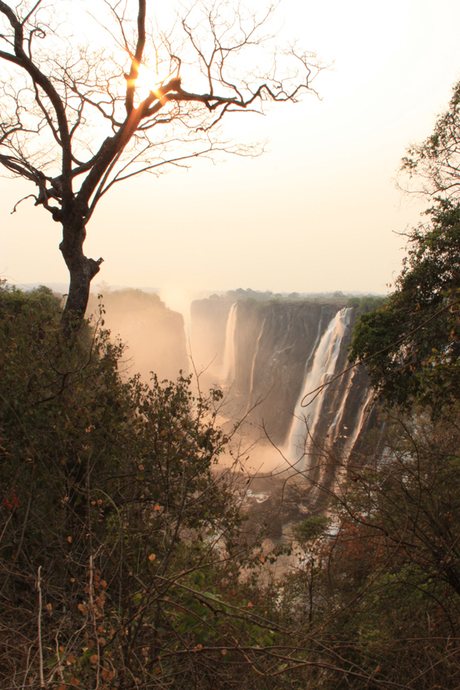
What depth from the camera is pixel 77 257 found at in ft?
20.0

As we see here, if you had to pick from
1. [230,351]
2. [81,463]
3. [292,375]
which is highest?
[81,463]

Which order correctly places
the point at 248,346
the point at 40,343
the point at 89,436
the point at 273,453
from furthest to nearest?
the point at 248,346 → the point at 273,453 → the point at 40,343 → the point at 89,436

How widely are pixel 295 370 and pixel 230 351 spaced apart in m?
21.9

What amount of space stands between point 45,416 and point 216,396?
2.16 m

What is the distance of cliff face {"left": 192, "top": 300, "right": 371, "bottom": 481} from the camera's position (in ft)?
70.8

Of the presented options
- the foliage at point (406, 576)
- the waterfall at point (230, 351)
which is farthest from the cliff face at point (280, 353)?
the foliage at point (406, 576)

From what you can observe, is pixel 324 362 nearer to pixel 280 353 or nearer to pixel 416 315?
pixel 280 353

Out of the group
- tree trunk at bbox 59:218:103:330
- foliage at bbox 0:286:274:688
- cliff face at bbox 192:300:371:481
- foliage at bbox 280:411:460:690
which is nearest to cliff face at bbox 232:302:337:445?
cliff face at bbox 192:300:371:481

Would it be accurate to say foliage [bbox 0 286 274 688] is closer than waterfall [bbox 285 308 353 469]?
Yes

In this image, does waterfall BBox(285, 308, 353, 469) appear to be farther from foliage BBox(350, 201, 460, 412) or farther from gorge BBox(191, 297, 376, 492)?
foliage BBox(350, 201, 460, 412)

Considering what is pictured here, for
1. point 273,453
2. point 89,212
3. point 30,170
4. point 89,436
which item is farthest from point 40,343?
point 273,453

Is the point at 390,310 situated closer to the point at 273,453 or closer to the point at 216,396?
the point at 216,396

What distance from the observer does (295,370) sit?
35.5m

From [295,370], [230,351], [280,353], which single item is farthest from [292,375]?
[230,351]
